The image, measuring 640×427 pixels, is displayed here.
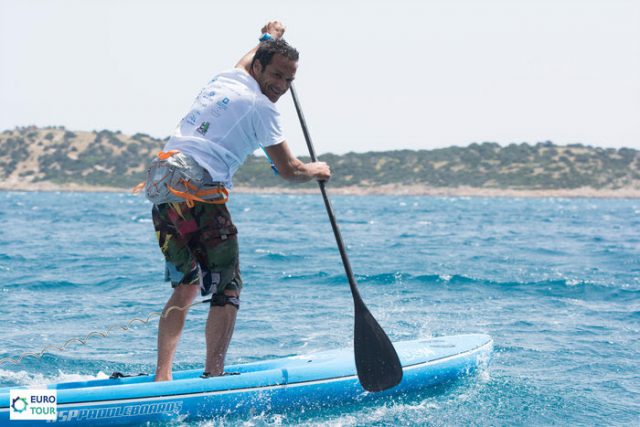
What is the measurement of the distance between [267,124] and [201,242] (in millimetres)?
868

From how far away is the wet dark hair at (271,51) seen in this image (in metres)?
4.52

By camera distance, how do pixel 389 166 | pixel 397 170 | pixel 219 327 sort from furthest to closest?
pixel 389 166
pixel 397 170
pixel 219 327

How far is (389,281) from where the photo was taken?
507 inches

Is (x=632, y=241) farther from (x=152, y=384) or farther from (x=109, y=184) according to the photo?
(x=109, y=184)

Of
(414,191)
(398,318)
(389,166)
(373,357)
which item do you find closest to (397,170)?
(389,166)

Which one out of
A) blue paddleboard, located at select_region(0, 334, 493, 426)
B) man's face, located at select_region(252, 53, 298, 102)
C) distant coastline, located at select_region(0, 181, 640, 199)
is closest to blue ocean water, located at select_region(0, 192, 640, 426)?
blue paddleboard, located at select_region(0, 334, 493, 426)

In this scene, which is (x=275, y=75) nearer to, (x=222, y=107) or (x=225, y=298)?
(x=222, y=107)

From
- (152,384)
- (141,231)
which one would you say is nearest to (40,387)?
(152,384)

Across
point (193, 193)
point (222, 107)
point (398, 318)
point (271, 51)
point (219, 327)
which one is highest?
point (271, 51)

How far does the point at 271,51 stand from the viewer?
178 inches

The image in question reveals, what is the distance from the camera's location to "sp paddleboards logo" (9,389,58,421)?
445 cm

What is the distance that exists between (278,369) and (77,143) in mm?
172471

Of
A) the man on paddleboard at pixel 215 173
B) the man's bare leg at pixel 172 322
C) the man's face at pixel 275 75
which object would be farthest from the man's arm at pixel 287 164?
the man's bare leg at pixel 172 322

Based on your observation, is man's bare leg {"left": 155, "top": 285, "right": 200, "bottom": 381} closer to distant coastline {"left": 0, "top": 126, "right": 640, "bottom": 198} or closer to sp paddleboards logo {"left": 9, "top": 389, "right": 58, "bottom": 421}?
sp paddleboards logo {"left": 9, "top": 389, "right": 58, "bottom": 421}
